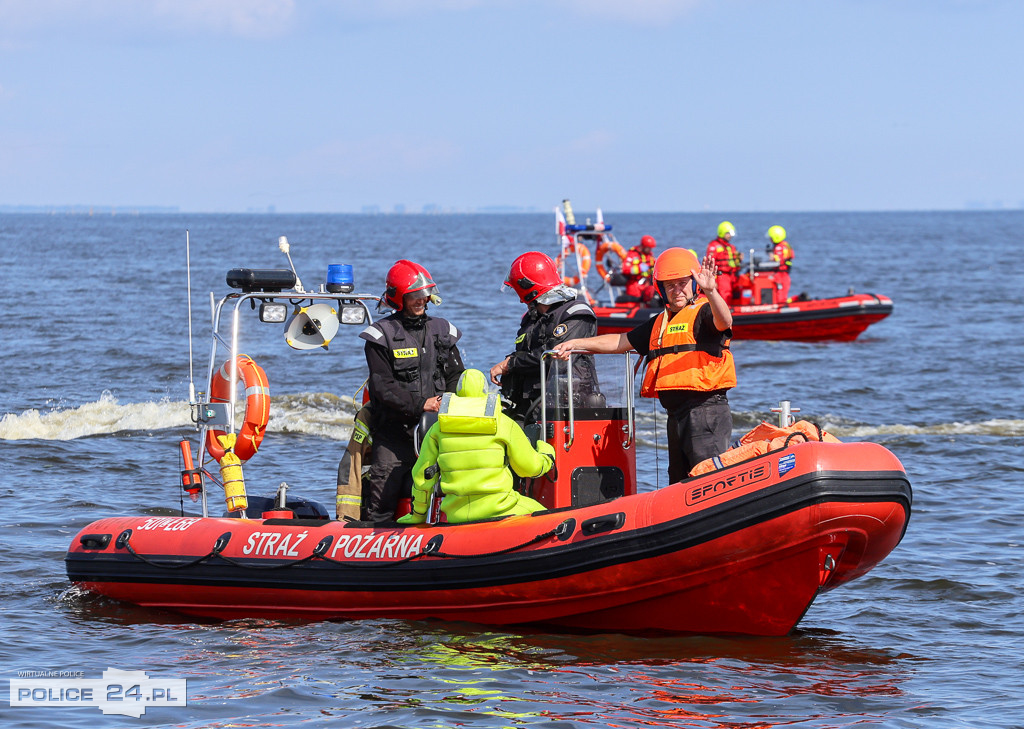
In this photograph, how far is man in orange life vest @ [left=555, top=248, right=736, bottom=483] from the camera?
5.75m

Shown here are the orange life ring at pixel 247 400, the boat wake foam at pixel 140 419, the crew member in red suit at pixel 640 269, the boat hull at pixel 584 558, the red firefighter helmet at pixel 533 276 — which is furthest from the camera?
the crew member in red suit at pixel 640 269

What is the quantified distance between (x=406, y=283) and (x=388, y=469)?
3.23 feet

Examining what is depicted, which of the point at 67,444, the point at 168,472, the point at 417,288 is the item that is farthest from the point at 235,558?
the point at 67,444

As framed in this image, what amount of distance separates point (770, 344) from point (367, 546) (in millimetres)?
15403

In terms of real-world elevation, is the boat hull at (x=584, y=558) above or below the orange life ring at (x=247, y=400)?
below

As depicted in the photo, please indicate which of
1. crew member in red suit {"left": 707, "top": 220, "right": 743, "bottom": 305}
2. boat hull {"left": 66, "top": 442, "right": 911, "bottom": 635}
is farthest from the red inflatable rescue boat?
crew member in red suit {"left": 707, "top": 220, "right": 743, "bottom": 305}

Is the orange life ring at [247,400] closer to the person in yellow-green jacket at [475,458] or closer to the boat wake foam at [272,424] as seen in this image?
the person in yellow-green jacket at [475,458]

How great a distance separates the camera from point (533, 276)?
20.3 ft

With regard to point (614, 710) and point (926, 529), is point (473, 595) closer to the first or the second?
point (614, 710)

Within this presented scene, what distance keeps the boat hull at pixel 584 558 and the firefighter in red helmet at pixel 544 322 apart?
791 mm

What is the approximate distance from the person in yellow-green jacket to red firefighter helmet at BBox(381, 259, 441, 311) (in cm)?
67

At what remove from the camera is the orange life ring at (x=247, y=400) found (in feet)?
22.0

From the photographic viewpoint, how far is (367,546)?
6016mm

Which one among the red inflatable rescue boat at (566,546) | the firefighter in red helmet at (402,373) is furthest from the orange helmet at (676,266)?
the firefighter in red helmet at (402,373)
